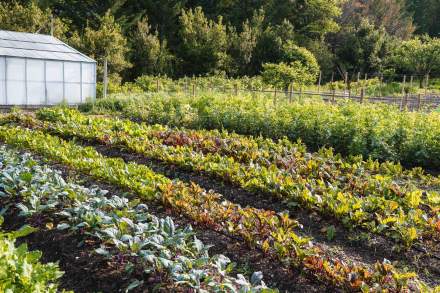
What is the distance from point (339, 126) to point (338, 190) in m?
4.27

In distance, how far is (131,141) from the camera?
8414mm

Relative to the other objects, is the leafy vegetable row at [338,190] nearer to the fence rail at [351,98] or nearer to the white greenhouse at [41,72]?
the fence rail at [351,98]

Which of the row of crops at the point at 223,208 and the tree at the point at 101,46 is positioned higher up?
the tree at the point at 101,46

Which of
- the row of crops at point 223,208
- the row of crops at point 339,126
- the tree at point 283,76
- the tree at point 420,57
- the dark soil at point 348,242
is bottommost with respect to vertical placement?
the dark soil at point 348,242

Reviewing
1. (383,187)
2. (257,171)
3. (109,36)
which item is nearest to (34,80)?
(109,36)

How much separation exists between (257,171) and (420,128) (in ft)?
14.9

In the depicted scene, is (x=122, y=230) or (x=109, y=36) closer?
(x=122, y=230)

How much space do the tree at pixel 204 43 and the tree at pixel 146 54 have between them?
74.5 inches

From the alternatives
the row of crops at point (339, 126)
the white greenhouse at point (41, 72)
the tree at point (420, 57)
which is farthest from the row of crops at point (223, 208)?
the tree at point (420, 57)

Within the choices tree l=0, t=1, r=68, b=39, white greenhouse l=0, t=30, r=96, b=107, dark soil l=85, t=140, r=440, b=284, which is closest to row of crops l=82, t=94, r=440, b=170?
dark soil l=85, t=140, r=440, b=284

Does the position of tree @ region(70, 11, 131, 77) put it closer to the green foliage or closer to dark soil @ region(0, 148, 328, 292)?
dark soil @ region(0, 148, 328, 292)

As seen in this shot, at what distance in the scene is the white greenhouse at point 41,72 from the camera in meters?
16.9

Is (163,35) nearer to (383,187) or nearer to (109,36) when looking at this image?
(109,36)

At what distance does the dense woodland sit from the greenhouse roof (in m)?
5.75
